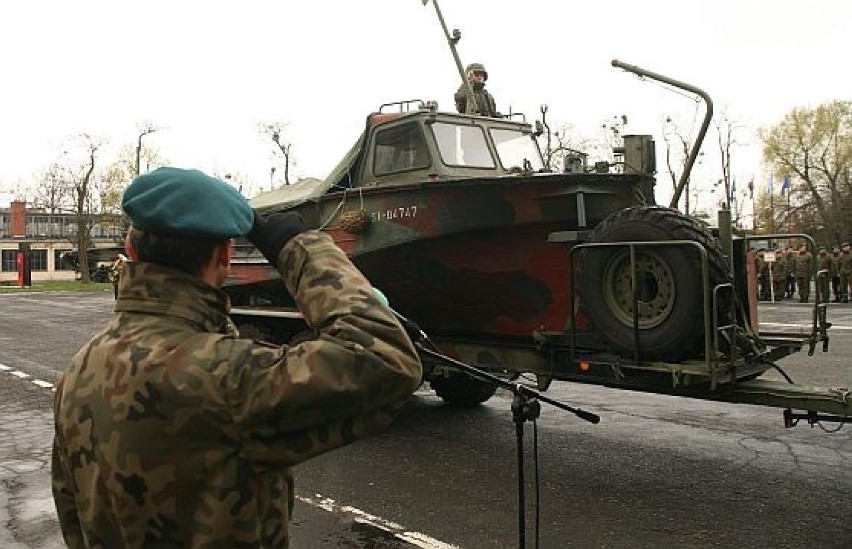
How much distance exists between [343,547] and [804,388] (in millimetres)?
2728

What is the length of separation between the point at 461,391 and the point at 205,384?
6985 millimetres

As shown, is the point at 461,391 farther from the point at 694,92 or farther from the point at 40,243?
the point at 40,243

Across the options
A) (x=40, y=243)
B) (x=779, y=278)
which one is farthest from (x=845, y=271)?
(x=40, y=243)

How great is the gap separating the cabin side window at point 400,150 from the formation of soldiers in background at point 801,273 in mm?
14974

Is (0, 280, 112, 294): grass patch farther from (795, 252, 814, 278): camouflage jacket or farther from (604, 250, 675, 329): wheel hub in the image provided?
(604, 250, 675, 329): wheel hub

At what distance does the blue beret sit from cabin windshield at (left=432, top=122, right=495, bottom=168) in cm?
558

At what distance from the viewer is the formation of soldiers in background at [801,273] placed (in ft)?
68.2

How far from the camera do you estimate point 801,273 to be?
21953 mm

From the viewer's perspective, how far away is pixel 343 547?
14.9ft

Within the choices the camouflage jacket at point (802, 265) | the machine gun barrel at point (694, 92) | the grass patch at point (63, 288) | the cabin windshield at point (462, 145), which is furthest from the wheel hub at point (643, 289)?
the grass patch at point (63, 288)

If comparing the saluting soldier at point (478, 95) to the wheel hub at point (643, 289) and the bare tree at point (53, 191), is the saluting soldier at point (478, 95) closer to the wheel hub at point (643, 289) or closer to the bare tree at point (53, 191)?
the wheel hub at point (643, 289)

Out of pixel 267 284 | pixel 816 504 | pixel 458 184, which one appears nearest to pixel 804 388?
pixel 816 504

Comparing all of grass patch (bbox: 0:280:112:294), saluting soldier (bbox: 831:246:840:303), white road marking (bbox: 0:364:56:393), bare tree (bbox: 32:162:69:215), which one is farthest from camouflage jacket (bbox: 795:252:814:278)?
bare tree (bbox: 32:162:69:215)

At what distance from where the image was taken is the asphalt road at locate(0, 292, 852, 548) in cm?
468
